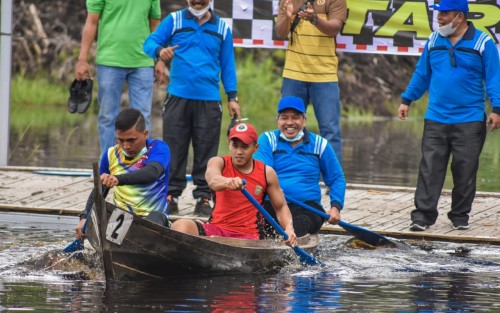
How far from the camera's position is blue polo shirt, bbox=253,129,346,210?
12.3 m

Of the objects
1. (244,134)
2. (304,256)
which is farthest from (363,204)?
(244,134)

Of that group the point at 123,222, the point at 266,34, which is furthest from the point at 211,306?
the point at 266,34

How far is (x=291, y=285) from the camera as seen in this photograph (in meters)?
10.7

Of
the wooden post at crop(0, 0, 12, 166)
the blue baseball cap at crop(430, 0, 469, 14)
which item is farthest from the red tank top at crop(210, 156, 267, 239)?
the wooden post at crop(0, 0, 12, 166)

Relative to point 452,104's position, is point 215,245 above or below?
below

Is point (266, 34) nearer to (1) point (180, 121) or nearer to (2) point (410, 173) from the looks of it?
(1) point (180, 121)

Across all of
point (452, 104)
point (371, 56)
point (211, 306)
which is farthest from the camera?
point (371, 56)

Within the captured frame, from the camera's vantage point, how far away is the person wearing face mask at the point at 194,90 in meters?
13.6

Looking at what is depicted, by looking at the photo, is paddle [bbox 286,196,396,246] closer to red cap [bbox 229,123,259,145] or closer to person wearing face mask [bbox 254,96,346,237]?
person wearing face mask [bbox 254,96,346,237]

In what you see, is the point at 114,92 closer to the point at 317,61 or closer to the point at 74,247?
the point at 317,61

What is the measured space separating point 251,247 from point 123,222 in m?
1.23

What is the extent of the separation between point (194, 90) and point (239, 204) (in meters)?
2.49

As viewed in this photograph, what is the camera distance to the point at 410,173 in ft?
62.5

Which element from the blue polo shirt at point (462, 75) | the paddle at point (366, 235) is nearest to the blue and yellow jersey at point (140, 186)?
the paddle at point (366, 235)
